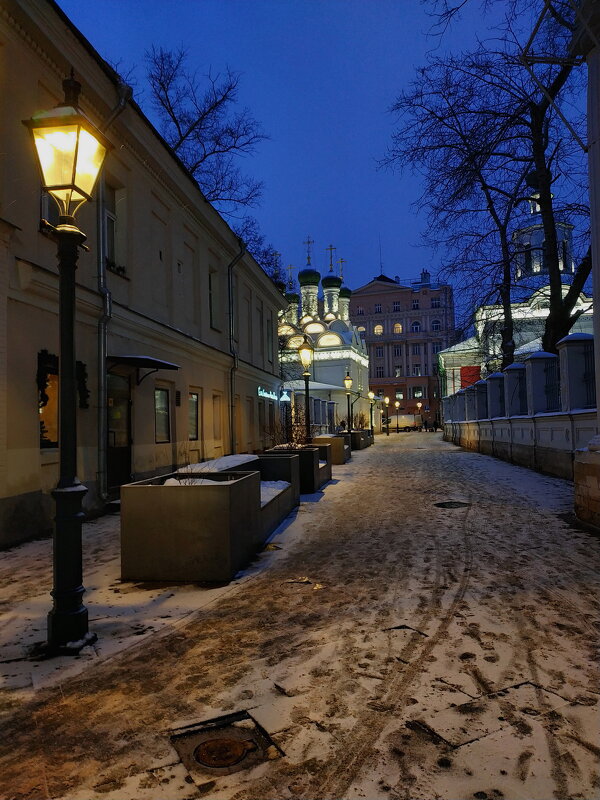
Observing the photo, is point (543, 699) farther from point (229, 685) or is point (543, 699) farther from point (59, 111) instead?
point (59, 111)

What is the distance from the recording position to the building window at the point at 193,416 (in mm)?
14934

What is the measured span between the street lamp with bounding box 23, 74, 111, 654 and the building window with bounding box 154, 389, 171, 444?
8595 millimetres

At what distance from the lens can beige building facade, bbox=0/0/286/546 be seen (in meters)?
7.61

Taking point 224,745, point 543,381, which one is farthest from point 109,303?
point 543,381

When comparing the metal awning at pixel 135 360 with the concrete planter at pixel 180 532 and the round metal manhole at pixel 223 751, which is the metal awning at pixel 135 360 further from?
the round metal manhole at pixel 223 751

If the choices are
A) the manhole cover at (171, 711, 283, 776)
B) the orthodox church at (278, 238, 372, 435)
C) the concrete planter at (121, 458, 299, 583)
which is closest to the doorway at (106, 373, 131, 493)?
the concrete planter at (121, 458, 299, 583)

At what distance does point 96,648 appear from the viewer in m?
3.78

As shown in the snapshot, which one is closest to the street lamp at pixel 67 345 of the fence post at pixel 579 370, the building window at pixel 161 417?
the building window at pixel 161 417

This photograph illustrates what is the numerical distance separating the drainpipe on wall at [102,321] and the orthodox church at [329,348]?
29.4 metres

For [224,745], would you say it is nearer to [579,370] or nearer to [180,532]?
[180,532]

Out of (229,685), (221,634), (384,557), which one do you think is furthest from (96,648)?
(384,557)

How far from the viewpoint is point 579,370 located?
12.0 metres

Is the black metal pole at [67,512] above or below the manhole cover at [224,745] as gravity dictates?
above

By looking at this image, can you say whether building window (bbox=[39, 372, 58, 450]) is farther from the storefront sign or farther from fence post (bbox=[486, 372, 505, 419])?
fence post (bbox=[486, 372, 505, 419])
